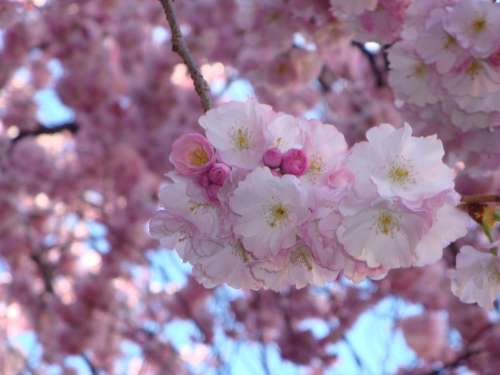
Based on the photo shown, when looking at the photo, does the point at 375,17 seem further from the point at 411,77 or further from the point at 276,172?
the point at 276,172

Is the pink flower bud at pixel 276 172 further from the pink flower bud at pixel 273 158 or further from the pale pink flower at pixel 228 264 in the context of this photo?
the pale pink flower at pixel 228 264

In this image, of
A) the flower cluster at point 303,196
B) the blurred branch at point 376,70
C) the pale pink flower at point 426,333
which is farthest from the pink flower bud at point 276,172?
the pale pink flower at point 426,333

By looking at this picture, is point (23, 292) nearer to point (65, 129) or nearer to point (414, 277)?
point (65, 129)

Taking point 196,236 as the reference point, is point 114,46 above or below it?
below

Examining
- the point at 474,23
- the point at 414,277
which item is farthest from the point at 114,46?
the point at 474,23

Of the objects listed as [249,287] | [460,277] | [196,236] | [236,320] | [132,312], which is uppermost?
[196,236]

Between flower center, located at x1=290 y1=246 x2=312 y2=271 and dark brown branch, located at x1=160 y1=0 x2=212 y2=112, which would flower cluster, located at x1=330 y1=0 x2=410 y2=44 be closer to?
dark brown branch, located at x1=160 y1=0 x2=212 y2=112
